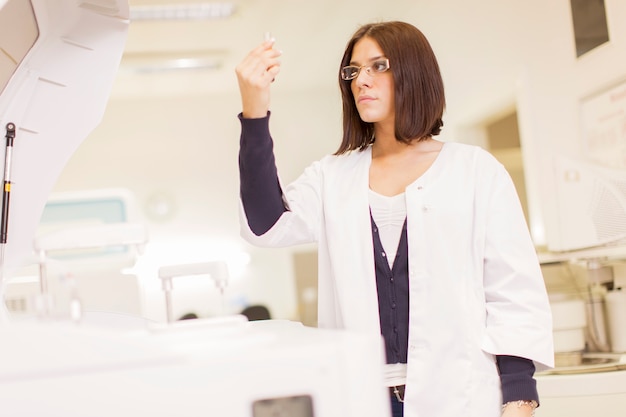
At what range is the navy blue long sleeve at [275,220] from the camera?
1142mm

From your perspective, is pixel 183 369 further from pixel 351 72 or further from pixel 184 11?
pixel 184 11

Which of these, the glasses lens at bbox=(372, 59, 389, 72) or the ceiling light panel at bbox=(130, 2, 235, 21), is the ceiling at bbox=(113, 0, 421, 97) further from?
the glasses lens at bbox=(372, 59, 389, 72)

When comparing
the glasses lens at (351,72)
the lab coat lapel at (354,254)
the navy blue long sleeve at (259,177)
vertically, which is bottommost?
the lab coat lapel at (354,254)

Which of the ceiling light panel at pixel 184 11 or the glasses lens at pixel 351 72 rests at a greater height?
the ceiling light panel at pixel 184 11

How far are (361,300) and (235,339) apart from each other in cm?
56

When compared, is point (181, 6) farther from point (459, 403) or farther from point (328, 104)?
point (459, 403)

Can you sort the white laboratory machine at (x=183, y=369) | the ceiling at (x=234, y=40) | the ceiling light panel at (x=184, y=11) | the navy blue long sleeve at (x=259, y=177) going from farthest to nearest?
the ceiling at (x=234, y=40), the ceiling light panel at (x=184, y=11), the navy blue long sleeve at (x=259, y=177), the white laboratory machine at (x=183, y=369)

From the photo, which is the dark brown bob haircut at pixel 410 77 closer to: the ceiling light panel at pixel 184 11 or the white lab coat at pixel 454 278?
the white lab coat at pixel 454 278

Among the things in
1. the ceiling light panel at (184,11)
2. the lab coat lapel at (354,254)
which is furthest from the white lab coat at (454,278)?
the ceiling light panel at (184,11)

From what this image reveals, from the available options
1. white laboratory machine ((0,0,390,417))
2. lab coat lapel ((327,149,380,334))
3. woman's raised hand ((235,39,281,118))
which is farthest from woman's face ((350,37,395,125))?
white laboratory machine ((0,0,390,417))

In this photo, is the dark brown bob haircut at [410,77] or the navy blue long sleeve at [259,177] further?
the dark brown bob haircut at [410,77]

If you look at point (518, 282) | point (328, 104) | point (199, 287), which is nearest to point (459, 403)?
point (518, 282)

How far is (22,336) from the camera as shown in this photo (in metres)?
0.61

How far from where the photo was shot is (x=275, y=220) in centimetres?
122
